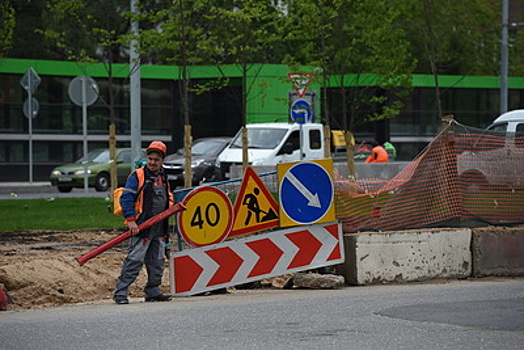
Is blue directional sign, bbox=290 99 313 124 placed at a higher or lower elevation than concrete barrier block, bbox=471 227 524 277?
higher

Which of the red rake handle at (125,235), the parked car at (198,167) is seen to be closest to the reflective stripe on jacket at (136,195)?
the red rake handle at (125,235)

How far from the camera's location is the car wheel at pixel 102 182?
117 feet

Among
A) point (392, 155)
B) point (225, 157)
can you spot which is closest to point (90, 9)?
point (225, 157)

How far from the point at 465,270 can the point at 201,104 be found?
33275 mm

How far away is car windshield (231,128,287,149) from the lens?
3247 centimetres

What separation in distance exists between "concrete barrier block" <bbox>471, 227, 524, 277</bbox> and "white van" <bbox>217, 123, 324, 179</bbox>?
18555mm

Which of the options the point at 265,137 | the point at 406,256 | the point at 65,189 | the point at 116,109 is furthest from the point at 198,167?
the point at 406,256

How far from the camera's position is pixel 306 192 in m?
12.2

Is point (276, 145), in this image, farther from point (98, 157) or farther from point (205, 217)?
point (205, 217)

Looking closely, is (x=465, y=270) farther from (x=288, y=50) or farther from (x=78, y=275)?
(x=288, y=50)

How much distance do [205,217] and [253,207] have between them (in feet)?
1.88

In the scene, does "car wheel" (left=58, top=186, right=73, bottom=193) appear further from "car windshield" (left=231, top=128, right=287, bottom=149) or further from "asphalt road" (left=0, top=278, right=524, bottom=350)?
"asphalt road" (left=0, top=278, right=524, bottom=350)

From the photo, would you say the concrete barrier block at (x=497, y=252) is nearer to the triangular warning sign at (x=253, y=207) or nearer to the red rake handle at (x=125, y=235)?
the triangular warning sign at (x=253, y=207)

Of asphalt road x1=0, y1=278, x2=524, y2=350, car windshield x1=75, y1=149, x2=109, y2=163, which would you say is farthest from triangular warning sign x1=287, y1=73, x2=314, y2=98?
asphalt road x1=0, y1=278, x2=524, y2=350
